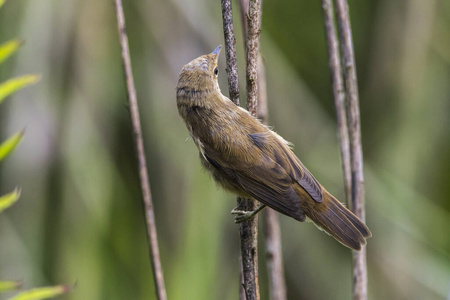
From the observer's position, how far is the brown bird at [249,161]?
2.28 m

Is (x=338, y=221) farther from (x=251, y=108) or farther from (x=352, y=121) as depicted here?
(x=251, y=108)

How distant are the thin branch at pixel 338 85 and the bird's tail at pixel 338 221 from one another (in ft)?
0.28

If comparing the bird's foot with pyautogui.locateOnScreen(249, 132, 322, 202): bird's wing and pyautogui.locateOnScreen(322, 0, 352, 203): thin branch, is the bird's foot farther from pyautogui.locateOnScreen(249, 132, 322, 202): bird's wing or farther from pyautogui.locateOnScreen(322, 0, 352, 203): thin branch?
pyautogui.locateOnScreen(322, 0, 352, 203): thin branch

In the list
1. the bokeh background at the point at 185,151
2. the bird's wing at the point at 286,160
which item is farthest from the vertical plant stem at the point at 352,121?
the bokeh background at the point at 185,151

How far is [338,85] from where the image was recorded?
2240 mm

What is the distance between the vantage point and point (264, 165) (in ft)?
7.88

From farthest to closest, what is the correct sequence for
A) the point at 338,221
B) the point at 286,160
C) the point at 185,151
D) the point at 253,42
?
the point at 185,151
the point at 286,160
the point at 338,221
the point at 253,42

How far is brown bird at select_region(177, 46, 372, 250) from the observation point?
2283 mm

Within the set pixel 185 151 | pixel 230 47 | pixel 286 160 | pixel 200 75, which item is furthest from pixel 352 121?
pixel 185 151

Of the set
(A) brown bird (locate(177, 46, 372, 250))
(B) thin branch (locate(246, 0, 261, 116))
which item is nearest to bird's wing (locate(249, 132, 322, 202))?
(A) brown bird (locate(177, 46, 372, 250))

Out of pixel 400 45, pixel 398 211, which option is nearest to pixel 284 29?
pixel 400 45

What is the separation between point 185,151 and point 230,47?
1.09 m

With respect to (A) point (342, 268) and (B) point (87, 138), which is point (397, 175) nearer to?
(A) point (342, 268)

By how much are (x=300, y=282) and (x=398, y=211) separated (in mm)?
783
